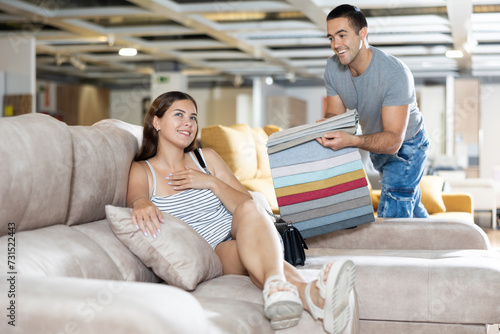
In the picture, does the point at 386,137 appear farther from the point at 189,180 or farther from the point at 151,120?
the point at 151,120

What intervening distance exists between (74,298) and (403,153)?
195 cm

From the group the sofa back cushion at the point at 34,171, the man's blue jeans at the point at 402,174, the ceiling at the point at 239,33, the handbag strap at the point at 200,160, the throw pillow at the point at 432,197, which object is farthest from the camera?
the ceiling at the point at 239,33

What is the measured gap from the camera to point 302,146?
2367 mm

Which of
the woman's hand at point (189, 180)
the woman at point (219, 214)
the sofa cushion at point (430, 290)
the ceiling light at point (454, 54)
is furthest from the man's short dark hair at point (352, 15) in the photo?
the ceiling light at point (454, 54)

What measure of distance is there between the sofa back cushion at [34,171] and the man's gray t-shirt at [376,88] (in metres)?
1.35

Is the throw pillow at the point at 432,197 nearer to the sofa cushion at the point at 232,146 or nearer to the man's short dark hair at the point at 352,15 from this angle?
the sofa cushion at the point at 232,146

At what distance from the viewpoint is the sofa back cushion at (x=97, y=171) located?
175 centimetres

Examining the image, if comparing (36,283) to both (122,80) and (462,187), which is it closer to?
(462,187)

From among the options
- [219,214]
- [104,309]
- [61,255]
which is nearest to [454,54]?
[219,214]

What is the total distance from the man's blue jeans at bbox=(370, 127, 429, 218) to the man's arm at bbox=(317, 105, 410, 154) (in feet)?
0.87

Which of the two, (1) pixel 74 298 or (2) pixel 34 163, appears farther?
(2) pixel 34 163

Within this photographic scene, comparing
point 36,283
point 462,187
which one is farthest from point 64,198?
point 462,187

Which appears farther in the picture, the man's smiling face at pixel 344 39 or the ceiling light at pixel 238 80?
the ceiling light at pixel 238 80

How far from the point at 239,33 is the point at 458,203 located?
4454 mm
